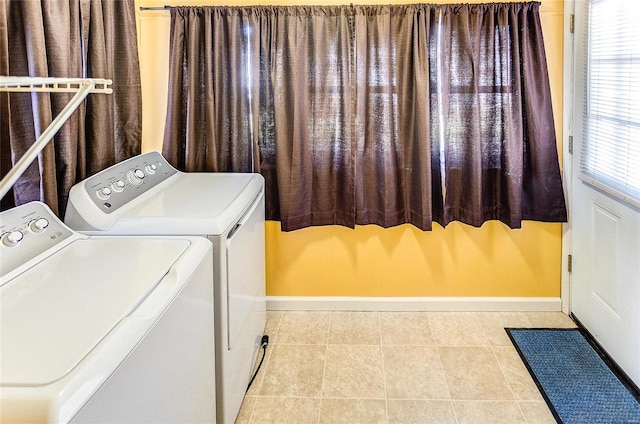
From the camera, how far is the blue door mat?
2139mm

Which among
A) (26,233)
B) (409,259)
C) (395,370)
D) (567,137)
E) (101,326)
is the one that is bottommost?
(395,370)

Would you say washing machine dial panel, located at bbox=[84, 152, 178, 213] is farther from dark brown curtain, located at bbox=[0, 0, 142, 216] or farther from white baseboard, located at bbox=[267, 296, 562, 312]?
white baseboard, located at bbox=[267, 296, 562, 312]

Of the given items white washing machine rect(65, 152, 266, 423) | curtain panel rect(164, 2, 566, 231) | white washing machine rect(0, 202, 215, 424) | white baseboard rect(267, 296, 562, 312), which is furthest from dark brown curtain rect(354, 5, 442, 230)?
white washing machine rect(0, 202, 215, 424)

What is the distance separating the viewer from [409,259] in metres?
3.15

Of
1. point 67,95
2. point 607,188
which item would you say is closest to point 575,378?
point 607,188

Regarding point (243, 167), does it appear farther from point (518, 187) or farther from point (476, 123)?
point (518, 187)

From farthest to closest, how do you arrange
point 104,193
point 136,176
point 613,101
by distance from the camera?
point 613,101 → point 136,176 → point 104,193

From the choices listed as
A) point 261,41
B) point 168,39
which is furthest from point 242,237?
point 168,39

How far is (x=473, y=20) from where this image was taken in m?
2.77

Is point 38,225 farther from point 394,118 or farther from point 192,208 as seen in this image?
point 394,118

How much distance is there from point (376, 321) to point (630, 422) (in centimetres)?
135

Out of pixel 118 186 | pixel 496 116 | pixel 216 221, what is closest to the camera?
pixel 216 221

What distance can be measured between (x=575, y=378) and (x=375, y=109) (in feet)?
5.44

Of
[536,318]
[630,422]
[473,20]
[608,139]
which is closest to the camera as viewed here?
[630,422]
